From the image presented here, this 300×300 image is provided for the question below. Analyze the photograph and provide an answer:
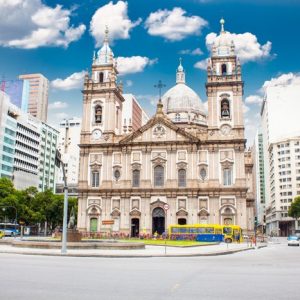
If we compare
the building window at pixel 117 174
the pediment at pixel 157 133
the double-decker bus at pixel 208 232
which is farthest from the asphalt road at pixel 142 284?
the building window at pixel 117 174

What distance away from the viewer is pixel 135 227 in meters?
55.6

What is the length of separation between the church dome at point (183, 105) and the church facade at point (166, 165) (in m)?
17.4

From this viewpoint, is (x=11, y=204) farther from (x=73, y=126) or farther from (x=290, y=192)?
(x=73, y=126)

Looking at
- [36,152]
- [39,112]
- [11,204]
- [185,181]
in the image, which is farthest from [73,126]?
[185,181]

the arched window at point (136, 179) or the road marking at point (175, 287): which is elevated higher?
the arched window at point (136, 179)

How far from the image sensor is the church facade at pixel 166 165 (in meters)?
54.2

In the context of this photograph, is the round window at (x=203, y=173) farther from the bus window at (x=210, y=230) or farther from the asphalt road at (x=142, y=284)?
the asphalt road at (x=142, y=284)

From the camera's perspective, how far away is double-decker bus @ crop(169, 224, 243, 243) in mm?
49094

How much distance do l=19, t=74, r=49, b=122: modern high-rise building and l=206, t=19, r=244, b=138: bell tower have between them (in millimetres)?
109046

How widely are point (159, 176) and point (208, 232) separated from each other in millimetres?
10208

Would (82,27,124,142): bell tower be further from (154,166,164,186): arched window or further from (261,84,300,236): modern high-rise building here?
(261,84,300,236): modern high-rise building

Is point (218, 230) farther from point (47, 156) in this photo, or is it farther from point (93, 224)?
point (47, 156)

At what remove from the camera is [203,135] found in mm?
56438

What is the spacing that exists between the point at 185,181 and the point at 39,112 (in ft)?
371
